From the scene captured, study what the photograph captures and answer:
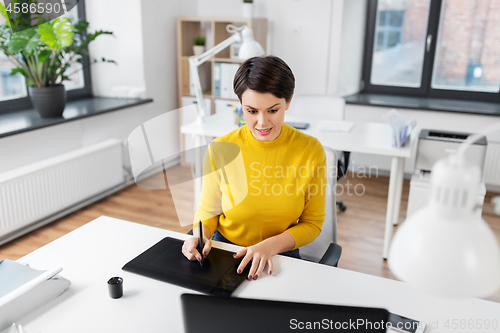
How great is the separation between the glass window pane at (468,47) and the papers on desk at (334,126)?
1.77 m

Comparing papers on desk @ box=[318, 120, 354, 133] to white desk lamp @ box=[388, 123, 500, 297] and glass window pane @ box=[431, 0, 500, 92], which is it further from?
white desk lamp @ box=[388, 123, 500, 297]

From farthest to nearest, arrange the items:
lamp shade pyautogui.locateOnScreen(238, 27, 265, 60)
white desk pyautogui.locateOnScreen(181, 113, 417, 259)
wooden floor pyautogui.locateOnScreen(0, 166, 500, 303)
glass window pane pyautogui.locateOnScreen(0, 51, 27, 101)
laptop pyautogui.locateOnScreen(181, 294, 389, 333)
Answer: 1. glass window pane pyautogui.locateOnScreen(0, 51, 27, 101)
2. lamp shade pyautogui.locateOnScreen(238, 27, 265, 60)
3. wooden floor pyautogui.locateOnScreen(0, 166, 500, 303)
4. white desk pyautogui.locateOnScreen(181, 113, 417, 259)
5. laptop pyautogui.locateOnScreen(181, 294, 389, 333)

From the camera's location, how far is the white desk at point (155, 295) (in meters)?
1.02

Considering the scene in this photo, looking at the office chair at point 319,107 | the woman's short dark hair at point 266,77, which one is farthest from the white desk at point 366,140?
the woman's short dark hair at point 266,77

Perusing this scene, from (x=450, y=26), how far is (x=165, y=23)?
2625 millimetres

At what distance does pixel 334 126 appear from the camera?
2.85 m

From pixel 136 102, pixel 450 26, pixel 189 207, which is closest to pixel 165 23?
pixel 136 102

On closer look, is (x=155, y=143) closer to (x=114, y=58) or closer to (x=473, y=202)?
(x=473, y=202)

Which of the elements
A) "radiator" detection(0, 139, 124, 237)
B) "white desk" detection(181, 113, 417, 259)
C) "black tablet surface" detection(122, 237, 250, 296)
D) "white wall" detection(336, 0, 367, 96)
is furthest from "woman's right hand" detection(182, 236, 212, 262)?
"white wall" detection(336, 0, 367, 96)

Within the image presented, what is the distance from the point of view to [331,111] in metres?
3.15

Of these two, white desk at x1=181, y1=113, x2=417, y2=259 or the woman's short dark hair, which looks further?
white desk at x1=181, y1=113, x2=417, y2=259

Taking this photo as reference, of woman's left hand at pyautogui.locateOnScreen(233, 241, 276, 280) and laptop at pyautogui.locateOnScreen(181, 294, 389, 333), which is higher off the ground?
laptop at pyautogui.locateOnScreen(181, 294, 389, 333)

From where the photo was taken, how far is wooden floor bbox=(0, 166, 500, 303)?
261 centimetres

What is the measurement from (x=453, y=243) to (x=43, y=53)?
2947mm
